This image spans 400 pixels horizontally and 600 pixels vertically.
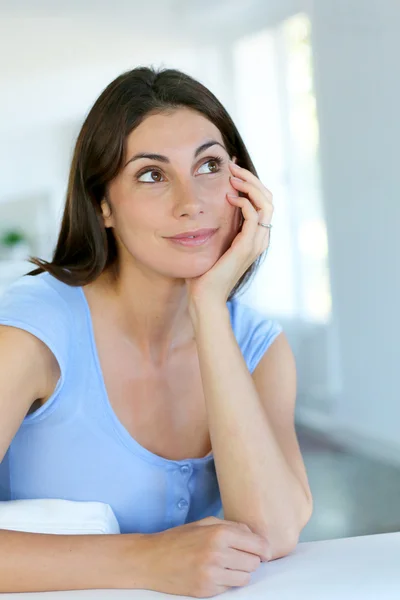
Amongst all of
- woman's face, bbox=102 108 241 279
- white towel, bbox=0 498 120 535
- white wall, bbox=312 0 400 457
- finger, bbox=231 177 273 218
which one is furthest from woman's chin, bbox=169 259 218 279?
white wall, bbox=312 0 400 457

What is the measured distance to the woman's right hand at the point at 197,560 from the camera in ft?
3.20

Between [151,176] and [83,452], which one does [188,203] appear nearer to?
[151,176]

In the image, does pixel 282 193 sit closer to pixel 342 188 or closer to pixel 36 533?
pixel 342 188

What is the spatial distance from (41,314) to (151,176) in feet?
0.99

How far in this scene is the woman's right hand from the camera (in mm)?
975

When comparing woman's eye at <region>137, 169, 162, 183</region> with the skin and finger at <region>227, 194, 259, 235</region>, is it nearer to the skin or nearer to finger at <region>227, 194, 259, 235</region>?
the skin

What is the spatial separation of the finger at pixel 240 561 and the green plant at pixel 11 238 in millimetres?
1147

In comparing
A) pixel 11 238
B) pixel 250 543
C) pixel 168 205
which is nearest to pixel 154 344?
pixel 168 205

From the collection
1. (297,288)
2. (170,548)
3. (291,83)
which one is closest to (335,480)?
(297,288)

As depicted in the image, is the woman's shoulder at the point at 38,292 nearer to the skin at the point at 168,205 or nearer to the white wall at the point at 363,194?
the skin at the point at 168,205

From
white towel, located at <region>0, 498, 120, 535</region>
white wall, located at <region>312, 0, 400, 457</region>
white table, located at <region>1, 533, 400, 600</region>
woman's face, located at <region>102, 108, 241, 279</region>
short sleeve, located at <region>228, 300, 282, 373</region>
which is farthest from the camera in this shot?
white wall, located at <region>312, 0, 400, 457</region>

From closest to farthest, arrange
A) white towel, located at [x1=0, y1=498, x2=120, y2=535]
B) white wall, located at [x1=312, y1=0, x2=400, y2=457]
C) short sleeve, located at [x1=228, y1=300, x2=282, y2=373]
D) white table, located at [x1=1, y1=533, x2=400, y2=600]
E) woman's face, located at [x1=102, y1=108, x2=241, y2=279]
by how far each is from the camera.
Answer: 1. white table, located at [x1=1, y1=533, x2=400, y2=600]
2. white towel, located at [x1=0, y1=498, x2=120, y2=535]
3. woman's face, located at [x1=102, y1=108, x2=241, y2=279]
4. short sleeve, located at [x1=228, y1=300, x2=282, y2=373]
5. white wall, located at [x1=312, y1=0, x2=400, y2=457]

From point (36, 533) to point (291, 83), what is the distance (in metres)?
1.52

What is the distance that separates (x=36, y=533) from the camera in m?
1.07
